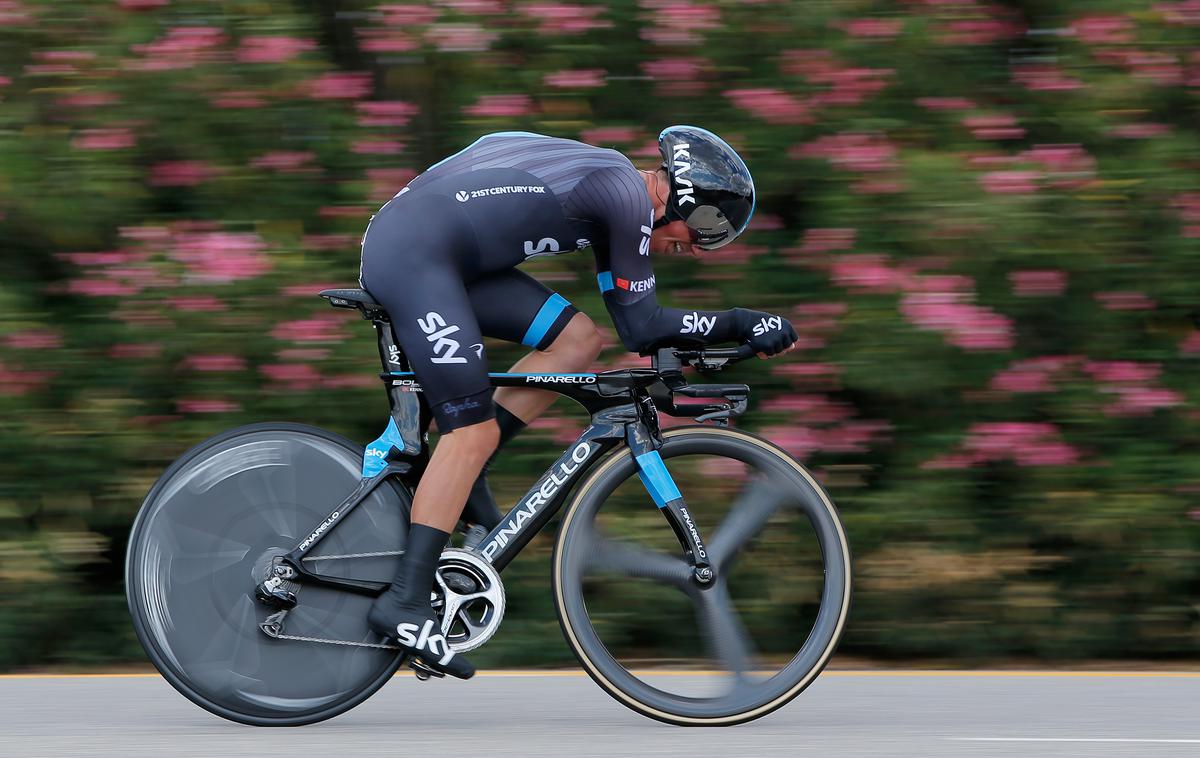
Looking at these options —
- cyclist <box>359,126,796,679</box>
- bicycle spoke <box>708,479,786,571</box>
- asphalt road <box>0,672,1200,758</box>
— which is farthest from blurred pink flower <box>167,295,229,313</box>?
bicycle spoke <box>708,479,786,571</box>

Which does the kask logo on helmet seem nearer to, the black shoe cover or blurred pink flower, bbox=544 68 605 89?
the black shoe cover

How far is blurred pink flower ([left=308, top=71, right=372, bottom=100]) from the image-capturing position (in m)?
6.39

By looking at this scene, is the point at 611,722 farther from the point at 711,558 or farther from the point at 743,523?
the point at 743,523

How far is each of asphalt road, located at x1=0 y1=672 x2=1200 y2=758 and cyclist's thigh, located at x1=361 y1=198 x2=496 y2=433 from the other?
Answer: 1.01m

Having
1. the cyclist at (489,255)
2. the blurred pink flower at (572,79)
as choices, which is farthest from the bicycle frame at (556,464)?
the blurred pink flower at (572,79)

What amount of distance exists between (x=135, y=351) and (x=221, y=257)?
563mm

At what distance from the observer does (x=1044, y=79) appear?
638 cm

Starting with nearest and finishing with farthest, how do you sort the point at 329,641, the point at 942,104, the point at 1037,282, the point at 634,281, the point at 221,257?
the point at 634,281
the point at 329,641
the point at 221,257
the point at 1037,282
the point at 942,104

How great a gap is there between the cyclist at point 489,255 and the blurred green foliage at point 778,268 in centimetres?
156

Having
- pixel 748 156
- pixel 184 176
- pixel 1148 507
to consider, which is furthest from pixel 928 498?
pixel 184 176

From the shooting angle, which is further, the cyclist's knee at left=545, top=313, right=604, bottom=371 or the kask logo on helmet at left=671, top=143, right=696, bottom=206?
the cyclist's knee at left=545, top=313, right=604, bottom=371

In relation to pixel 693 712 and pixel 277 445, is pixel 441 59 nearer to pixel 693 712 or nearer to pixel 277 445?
pixel 277 445

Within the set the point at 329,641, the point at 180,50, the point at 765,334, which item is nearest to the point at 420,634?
the point at 329,641

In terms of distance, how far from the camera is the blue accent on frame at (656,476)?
476 centimetres
